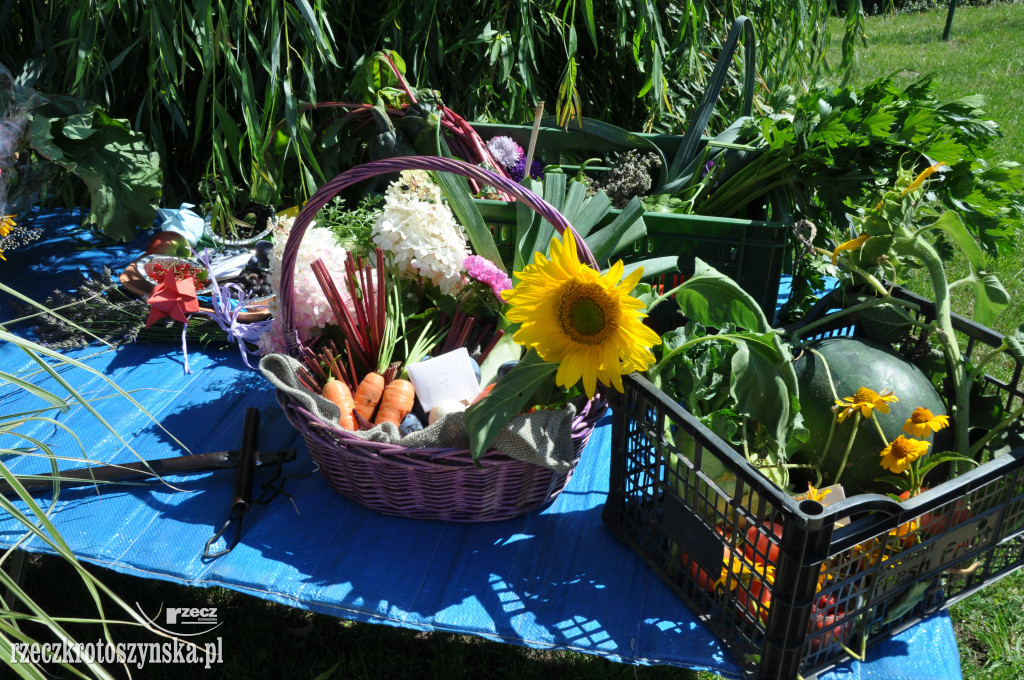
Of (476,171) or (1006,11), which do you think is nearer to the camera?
(476,171)

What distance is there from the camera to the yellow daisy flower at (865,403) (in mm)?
1137

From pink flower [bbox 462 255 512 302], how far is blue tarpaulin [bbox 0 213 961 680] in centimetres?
40

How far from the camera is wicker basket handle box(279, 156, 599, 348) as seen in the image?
1152 mm

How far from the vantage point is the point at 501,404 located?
1.10m

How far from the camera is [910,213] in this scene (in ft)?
4.17

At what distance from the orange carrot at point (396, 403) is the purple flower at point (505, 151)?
0.83 m

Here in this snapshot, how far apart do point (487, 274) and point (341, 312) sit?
0.94ft

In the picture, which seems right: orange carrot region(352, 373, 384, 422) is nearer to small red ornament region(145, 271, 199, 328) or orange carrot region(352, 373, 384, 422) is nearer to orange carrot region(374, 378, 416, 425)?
orange carrot region(374, 378, 416, 425)

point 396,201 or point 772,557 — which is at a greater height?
point 396,201

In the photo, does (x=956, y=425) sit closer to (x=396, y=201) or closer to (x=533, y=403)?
(x=533, y=403)

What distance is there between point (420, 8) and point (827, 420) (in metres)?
1.72

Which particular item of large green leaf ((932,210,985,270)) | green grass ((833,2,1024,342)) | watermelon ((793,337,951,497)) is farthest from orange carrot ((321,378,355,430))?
green grass ((833,2,1024,342))

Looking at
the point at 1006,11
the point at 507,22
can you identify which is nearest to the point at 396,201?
the point at 507,22

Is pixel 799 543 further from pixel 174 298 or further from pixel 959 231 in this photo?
Answer: pixel 174 298
